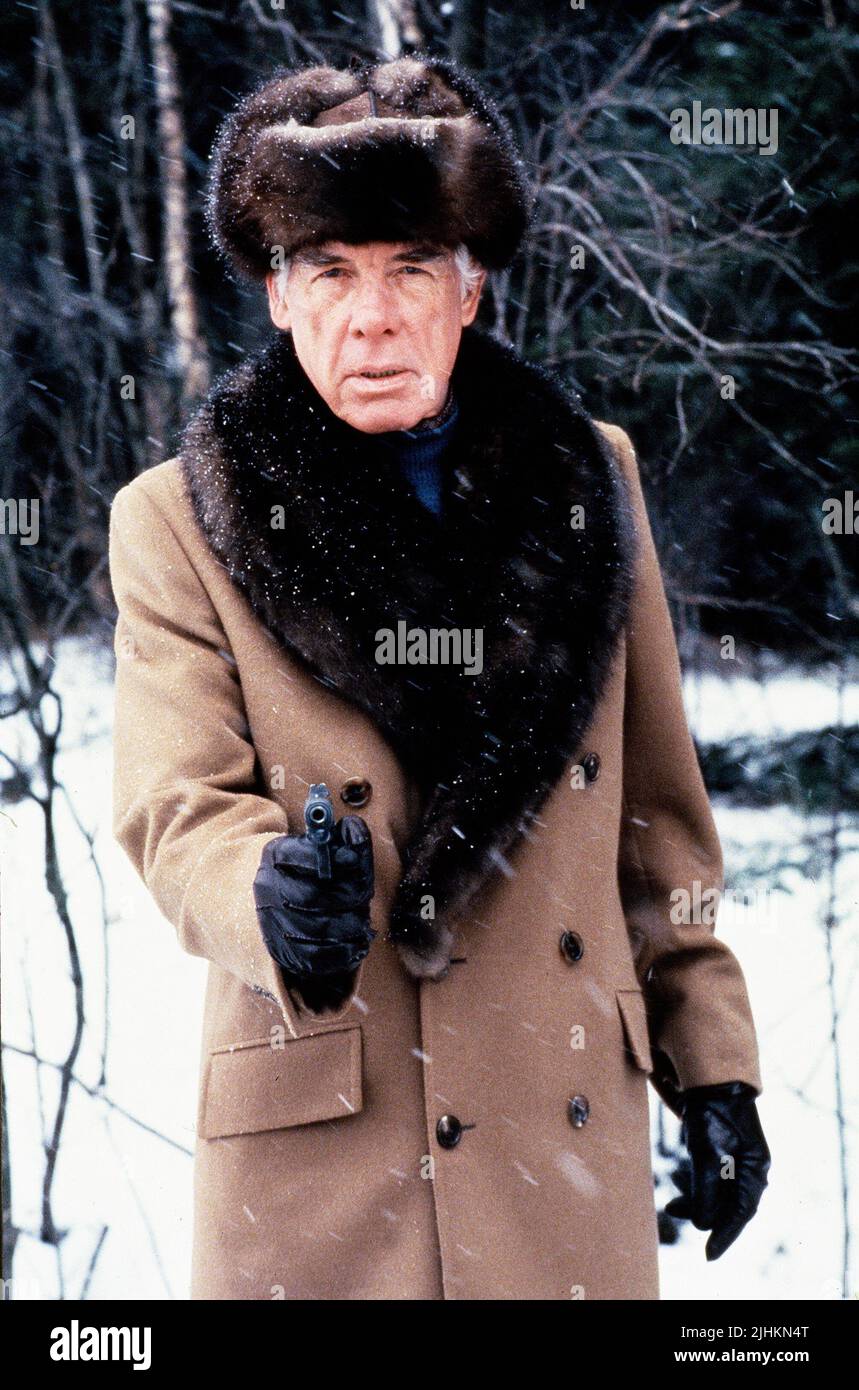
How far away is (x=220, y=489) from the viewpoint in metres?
2.13

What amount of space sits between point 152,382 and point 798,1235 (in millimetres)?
3289

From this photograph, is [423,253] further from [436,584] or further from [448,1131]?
[448,1131]

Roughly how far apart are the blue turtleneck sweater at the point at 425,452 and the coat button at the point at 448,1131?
907 mm

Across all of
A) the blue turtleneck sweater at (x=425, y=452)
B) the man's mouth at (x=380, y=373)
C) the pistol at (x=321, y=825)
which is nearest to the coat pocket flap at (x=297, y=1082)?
the pistol at (x=321, y=825)

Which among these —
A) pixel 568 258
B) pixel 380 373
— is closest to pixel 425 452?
pixel 380 373

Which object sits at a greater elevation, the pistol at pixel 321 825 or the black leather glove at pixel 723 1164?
the pistol at pixel 321 825

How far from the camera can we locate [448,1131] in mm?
2062

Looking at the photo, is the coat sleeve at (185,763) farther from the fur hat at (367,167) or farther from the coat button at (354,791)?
the fur hat at (367,167)

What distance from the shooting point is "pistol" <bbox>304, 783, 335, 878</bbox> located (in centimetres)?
154

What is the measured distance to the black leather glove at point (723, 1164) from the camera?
2311 mm

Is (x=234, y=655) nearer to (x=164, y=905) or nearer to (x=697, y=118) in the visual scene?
(x=164, y=905)

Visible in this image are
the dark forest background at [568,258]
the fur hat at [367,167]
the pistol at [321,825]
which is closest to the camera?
the pistol at [321,825]

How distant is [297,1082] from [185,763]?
1.58ft
